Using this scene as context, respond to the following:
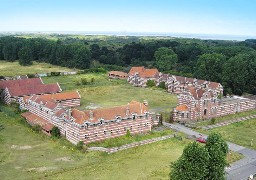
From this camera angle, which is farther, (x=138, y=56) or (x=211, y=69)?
(x=138, y=56)

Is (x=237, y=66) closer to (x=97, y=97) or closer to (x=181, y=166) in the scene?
(x=97, y=97)

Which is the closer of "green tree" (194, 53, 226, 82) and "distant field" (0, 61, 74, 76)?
"green tree" (194, 53, 226, 82)

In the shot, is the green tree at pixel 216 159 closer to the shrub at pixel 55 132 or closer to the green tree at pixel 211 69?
the shrub at pixel 55 132

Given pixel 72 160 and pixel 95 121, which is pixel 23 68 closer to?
pixel 95 121

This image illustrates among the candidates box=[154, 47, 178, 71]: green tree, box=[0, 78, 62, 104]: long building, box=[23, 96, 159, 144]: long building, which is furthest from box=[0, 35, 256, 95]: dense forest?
box=[0, 78, 62, 104]: long building

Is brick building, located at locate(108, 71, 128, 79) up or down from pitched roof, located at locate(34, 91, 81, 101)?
down

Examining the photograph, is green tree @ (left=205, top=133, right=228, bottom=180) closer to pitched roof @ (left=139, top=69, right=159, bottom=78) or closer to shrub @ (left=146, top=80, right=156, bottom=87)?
shrub @ (left=146, top=80, right=156, bottom=87)

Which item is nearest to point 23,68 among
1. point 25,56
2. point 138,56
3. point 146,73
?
point 25,56
